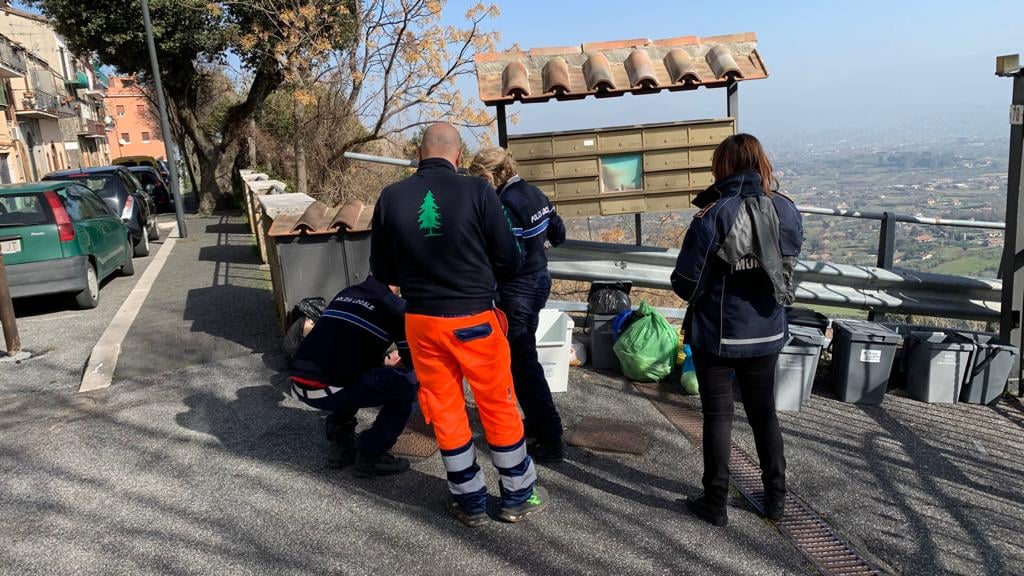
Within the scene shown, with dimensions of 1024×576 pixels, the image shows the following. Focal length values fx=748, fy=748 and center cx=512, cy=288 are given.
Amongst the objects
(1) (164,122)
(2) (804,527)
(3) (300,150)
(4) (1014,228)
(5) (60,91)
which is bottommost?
(2) (804,527)

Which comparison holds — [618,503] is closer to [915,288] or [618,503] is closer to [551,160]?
[551,160]

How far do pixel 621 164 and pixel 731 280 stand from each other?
331 cm

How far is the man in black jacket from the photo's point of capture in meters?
3.21

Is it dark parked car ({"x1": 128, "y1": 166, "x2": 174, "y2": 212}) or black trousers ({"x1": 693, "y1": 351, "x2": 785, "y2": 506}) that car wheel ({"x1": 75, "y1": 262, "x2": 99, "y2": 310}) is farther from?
dark parked car ({"x1": 128, "y1": 166, "x2": 174, "y2": 212})

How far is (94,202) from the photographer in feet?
33.1

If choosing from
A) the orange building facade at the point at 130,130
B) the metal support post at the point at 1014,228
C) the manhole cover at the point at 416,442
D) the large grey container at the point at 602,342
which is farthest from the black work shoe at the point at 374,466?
the orange building facade at the point at 130,130

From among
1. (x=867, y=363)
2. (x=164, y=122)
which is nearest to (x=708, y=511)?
(x=867, y=363)

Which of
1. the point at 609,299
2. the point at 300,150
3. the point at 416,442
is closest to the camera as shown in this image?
the point at 416,442

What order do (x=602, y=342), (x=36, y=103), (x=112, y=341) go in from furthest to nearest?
1. (x=36, y=103)
2. (x=112, y=341)
3. (x=602, y=342)

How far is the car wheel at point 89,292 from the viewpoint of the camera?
8406 millimetres

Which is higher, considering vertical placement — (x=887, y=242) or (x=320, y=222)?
(x=320, y=222)

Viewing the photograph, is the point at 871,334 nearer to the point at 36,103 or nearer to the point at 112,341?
the point at 112,341

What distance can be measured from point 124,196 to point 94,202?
3.78 meters

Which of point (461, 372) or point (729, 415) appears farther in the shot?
point (729, 415)
